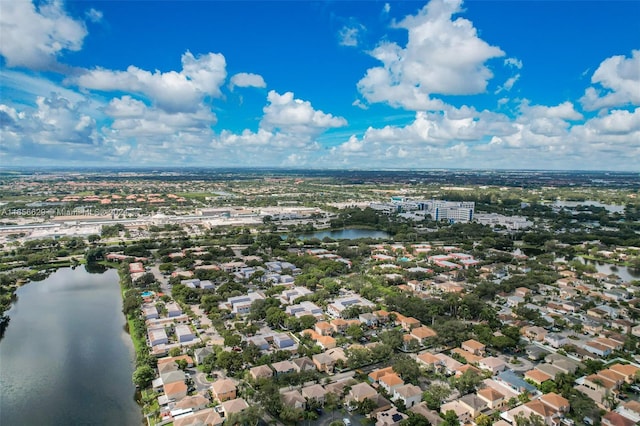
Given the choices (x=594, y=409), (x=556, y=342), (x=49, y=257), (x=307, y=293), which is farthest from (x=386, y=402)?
(x=49, y=257)

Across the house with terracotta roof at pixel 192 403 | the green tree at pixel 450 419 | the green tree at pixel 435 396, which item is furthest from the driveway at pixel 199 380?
the green tree at pixel 450 419

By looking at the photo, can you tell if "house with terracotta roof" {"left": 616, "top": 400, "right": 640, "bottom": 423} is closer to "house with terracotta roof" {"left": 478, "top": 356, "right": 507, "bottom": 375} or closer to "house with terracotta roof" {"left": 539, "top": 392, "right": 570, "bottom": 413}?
"house with terracotta roof" {"left": 539, "top": 392, "right": 570, "bottom": 413}

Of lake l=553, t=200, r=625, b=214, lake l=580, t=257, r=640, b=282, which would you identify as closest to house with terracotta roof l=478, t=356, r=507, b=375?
lake l=580, t=257, r=640, b=282

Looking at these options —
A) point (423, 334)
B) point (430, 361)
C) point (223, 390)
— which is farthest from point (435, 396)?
point (223, 390)

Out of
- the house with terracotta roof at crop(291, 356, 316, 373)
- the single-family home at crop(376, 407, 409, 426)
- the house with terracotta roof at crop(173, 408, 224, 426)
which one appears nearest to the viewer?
the house with terracotta roof at crop(173, 408, 224, 426)

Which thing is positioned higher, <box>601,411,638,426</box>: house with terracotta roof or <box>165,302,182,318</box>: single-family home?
<box>601,411,638,426</box>: house with terracotta roof

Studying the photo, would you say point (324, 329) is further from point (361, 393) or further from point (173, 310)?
point (173, 310)

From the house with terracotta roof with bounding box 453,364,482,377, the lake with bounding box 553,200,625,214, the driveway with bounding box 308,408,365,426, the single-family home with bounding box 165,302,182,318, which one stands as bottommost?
the lake with bounding box 553,200,625,214

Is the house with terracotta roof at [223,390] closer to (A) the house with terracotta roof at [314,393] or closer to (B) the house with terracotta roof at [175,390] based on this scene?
(B) the house with terracotta roof at [175,390]
